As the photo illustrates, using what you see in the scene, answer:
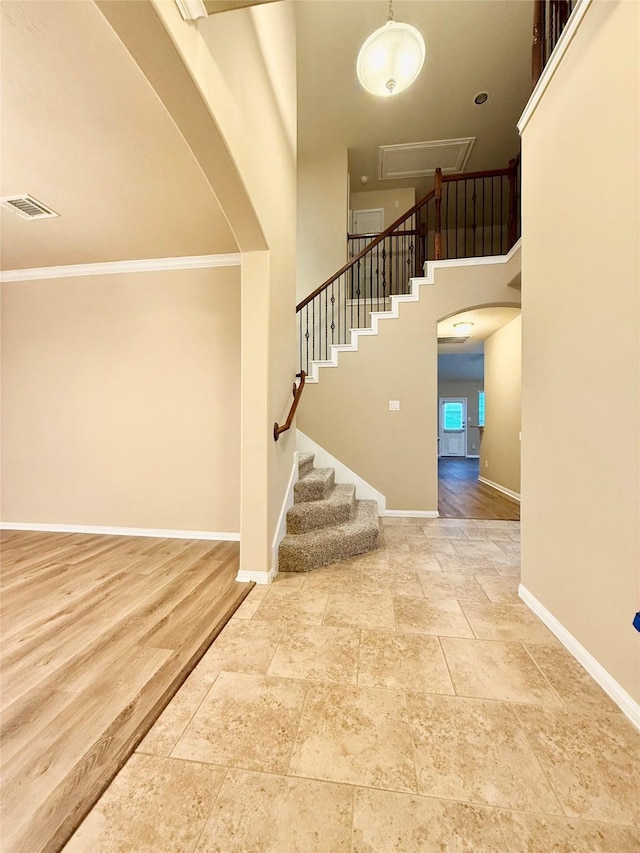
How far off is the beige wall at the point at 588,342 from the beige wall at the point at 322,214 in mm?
3471

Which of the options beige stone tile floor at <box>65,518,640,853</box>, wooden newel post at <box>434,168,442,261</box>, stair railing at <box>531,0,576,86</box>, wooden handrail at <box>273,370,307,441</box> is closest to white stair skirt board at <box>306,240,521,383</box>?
wooden newel post at <box>434,168,442,261</box>

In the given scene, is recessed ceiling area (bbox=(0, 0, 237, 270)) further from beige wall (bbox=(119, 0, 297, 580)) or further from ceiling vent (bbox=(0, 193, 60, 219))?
beige wall (bbox=(119, 0, 297, 580))

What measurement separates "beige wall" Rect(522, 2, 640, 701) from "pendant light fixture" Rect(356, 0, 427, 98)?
0.84m

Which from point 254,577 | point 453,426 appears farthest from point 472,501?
point 453,426

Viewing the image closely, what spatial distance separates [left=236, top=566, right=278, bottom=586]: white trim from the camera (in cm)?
232

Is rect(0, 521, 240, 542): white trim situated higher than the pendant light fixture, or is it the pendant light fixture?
the pendant light fixture

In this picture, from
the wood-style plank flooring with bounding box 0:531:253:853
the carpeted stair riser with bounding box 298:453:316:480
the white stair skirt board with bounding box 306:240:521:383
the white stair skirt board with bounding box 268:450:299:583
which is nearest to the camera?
the wood-style plank flooring with bounding box 0:531:253:853

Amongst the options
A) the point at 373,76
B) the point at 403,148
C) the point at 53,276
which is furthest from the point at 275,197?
the point at 403,148

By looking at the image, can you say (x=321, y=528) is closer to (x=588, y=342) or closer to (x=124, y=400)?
(x=588, y=342)

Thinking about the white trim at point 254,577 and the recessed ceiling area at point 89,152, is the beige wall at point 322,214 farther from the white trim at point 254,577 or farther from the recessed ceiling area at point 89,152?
the white trim at point 254,577

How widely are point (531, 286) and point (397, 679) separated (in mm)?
2310

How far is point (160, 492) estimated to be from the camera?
3311 mm

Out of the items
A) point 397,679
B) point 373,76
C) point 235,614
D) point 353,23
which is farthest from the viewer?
point 353,23

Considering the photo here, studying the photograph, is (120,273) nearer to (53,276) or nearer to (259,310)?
(53,276)
